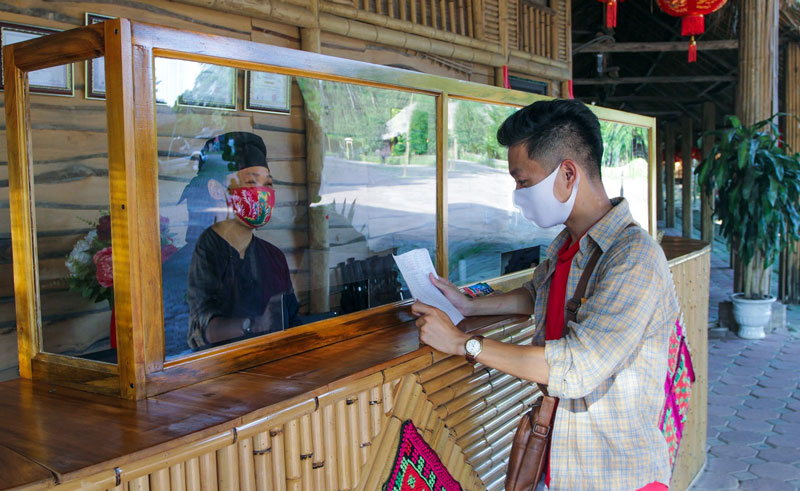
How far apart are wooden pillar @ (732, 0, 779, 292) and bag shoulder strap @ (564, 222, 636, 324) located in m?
6.21

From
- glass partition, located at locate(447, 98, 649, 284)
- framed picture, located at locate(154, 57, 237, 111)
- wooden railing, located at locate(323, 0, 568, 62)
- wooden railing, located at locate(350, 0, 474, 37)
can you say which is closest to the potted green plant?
wooden railing, located at locate(323, 0, 568, 62)

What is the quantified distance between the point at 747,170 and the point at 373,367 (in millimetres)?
6131

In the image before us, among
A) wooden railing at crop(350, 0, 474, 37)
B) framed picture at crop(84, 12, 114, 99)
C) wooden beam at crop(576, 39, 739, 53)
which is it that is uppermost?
wooden beam at crop(576, 39, 739, 53)

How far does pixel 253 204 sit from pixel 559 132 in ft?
2.76

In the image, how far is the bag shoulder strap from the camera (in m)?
1.54

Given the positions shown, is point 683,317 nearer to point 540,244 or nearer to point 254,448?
point 540,244

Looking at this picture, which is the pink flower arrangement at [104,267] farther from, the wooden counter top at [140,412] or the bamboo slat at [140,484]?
the bamboo slat at [140,484]

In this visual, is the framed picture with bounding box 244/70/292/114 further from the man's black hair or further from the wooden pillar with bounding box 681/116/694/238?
the wooden pillar with bounding box 681/116/694/238

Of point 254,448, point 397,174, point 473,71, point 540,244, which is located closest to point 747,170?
point 473,71

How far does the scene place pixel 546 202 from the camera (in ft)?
5.41

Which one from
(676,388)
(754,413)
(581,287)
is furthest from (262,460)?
(754,413)

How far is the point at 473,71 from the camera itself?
5445 millimetres

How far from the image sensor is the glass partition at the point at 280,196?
4.92 ft

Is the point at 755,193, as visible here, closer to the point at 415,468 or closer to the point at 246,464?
the point at 415,468
